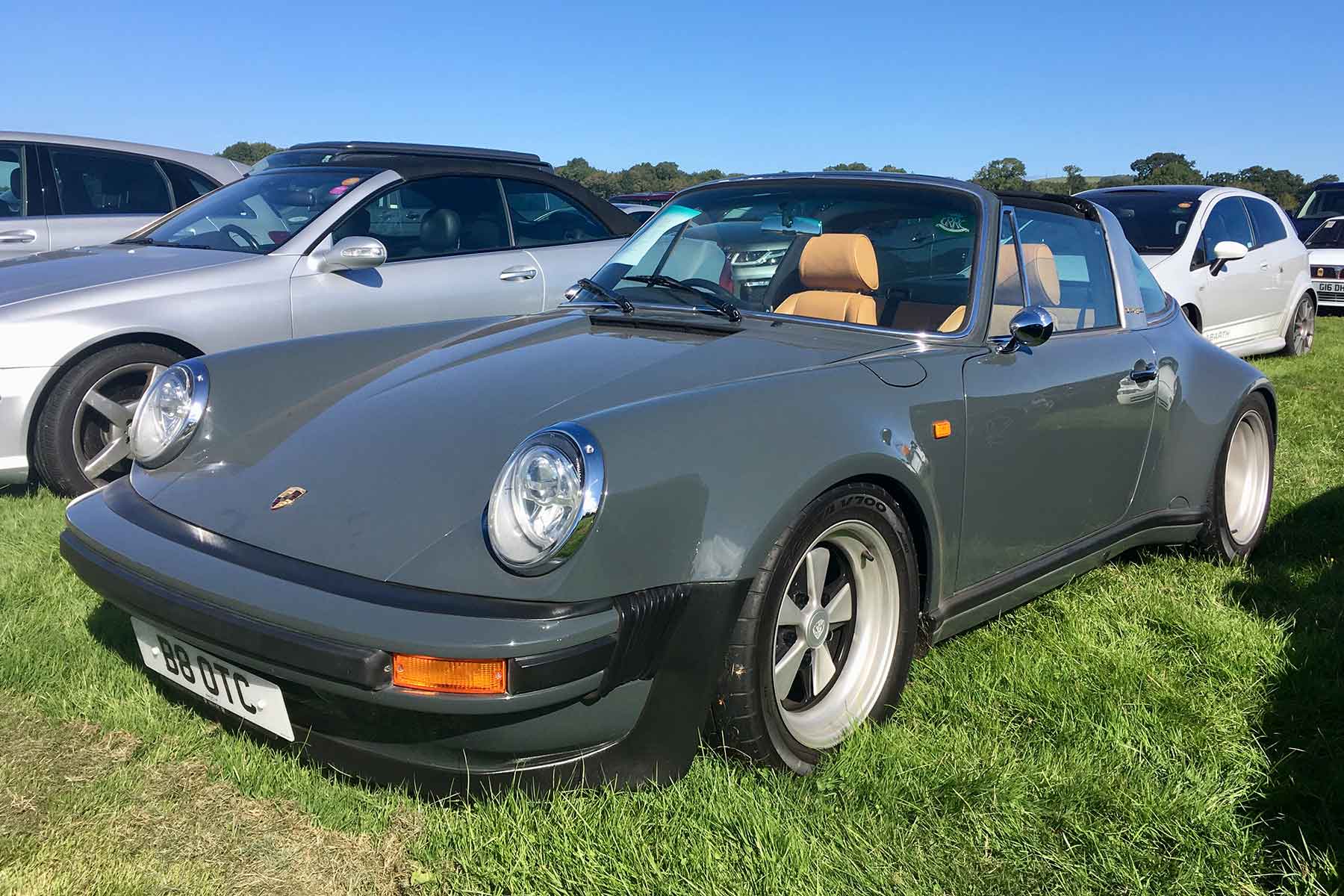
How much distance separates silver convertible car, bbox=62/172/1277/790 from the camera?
2176 mm

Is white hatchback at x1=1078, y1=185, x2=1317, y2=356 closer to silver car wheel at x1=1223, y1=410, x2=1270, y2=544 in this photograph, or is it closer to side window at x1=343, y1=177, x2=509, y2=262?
silver car wheel at x1=1223, y1=410, x2=1270, y2=544

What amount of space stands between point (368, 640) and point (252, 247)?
3929 millimetres

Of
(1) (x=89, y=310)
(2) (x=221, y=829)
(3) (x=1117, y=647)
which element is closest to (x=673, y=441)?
(2) (x=221, y=829)

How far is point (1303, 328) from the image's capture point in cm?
1019

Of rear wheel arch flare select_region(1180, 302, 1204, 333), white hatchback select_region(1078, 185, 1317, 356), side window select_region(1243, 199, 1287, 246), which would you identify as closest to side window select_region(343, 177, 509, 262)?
white hatchback select_region(1078, 185, 1317, 356)

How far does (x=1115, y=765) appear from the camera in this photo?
8.40 ft

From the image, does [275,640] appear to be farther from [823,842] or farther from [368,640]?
[823,842]

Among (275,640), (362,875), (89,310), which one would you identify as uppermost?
(89,310)

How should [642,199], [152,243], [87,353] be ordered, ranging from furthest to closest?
[642,199], [152,243], [87,353]

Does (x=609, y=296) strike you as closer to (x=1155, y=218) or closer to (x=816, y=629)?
(x=816, y=629)

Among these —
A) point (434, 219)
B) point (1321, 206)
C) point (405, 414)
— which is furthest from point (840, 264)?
point (1321, 206)

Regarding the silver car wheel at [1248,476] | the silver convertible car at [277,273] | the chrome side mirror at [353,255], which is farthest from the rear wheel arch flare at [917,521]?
the chrome side mirror at [353,255]

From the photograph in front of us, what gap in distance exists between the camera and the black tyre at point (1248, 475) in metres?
4.23

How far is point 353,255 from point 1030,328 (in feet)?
10.9
